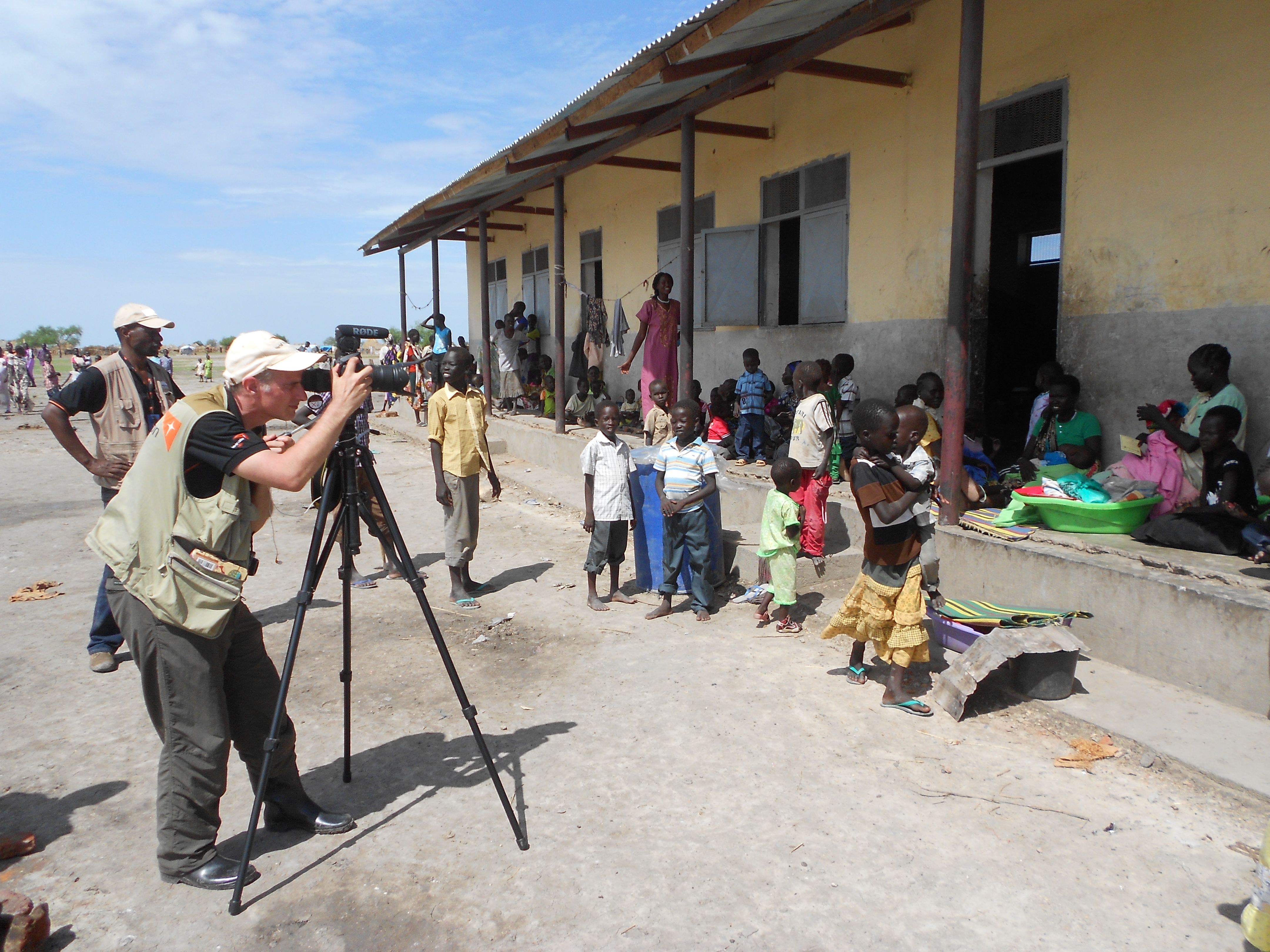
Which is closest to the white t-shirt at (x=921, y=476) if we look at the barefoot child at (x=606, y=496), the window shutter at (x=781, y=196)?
the barefoot child at (x=606, y=496)

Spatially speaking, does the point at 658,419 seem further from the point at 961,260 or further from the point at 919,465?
the point at 919,465

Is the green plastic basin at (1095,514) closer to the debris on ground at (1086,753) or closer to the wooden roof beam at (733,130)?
the debris on ground at (1086,753)

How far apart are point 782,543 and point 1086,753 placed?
201 centimetres

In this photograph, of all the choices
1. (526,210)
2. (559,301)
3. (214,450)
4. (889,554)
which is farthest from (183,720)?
(526,210)

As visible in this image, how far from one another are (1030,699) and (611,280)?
396 inches

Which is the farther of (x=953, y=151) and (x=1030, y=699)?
(x=953, y=151)

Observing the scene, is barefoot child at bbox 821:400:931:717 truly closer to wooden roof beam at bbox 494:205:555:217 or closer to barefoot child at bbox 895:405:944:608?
barefoot child at bbox 895:405:944:608

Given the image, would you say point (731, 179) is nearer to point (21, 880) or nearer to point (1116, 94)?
point (1116, 94)

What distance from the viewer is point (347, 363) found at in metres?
2.60

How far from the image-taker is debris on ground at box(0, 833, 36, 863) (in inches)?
112

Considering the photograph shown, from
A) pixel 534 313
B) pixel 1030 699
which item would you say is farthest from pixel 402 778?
pixel 534 313

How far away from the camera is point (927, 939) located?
2408 mm

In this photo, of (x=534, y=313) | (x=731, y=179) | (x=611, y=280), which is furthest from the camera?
(x=534, y=313)

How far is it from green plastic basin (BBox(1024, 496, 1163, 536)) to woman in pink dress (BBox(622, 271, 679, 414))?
14.8ft
